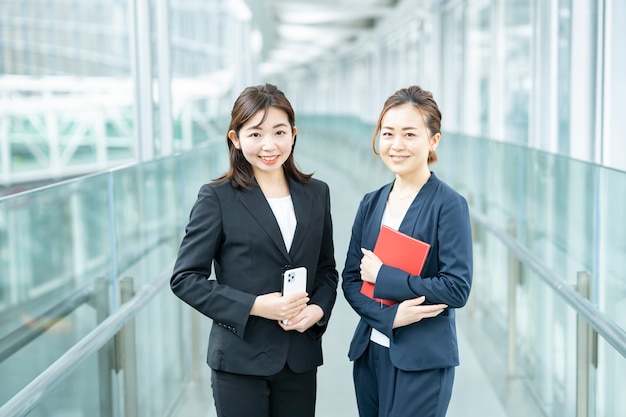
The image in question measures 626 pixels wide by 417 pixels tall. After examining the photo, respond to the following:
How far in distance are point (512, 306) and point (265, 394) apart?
3169 millimetres

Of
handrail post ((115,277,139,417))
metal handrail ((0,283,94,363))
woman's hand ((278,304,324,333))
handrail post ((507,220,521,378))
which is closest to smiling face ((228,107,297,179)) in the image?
woman's hand ((278,304,324,333))

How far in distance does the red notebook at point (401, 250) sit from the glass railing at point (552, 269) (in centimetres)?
84

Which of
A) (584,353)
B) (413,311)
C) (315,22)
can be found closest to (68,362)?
(413,311)

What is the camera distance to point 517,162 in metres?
5.20

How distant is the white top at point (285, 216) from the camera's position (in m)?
2.25

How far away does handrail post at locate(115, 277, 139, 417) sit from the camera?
345 cm

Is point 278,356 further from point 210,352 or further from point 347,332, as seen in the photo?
point 347,332

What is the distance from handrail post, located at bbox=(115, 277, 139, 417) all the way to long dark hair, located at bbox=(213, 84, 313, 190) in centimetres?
136

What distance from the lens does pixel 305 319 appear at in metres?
2.18

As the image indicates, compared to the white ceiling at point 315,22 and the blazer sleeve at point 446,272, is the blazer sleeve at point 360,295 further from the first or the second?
the white ceiling at point 315,22

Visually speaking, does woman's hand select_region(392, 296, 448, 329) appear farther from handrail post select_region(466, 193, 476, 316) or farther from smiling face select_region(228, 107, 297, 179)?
handrail post select_region(466, 193, 476, 316)

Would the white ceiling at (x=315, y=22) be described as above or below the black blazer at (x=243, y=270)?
above

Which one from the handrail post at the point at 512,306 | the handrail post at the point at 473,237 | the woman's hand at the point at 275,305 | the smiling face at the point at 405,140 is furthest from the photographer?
the handrail post at the point at 473,237

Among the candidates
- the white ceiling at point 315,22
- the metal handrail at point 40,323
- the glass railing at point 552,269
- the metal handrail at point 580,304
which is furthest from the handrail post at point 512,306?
the white ceiling at point 315,22
